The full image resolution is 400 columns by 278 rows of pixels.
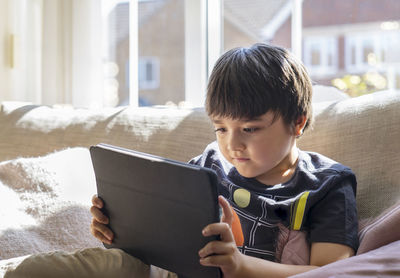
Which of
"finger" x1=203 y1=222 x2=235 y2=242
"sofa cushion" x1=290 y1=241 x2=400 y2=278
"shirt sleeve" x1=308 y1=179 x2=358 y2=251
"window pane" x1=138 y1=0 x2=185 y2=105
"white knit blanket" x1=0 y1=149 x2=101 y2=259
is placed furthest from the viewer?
"window pane" x1=138 y1=0 x2=185 y2=105

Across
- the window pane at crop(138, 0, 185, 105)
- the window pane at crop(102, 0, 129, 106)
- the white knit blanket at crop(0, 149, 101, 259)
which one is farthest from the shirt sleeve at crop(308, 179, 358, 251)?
the window pane at crop(102, 0, 129, 106)

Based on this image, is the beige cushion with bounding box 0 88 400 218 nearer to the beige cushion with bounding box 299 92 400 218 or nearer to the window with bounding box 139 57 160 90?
the beige cushion with bounding box 299 92 400 218

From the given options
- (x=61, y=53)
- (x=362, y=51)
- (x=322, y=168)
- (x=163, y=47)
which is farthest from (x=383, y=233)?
(x=61, y=53)

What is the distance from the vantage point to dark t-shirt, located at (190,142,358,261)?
1153 millimetres

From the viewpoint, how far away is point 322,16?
1.98m

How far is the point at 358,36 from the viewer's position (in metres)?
1.98

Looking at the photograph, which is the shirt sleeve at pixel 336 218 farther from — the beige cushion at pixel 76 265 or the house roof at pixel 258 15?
the house roof at pixel 258 15

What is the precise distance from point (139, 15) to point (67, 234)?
1.18m

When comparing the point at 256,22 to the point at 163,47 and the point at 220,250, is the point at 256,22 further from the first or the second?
the point at 220,250

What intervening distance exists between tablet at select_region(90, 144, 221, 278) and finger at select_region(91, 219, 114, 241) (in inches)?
0.6

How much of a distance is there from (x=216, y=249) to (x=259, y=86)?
0.37m

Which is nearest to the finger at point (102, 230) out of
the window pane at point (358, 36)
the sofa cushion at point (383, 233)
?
the sofa cushion at point (383, 233)

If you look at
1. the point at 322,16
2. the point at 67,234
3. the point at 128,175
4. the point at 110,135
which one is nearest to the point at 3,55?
the point at 110,135

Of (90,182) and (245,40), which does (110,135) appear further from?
(245,40)
